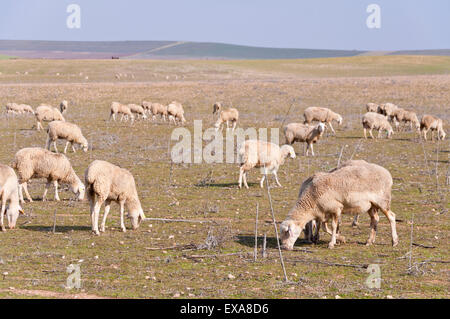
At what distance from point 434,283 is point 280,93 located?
1846 inches

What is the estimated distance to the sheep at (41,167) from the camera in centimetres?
1636

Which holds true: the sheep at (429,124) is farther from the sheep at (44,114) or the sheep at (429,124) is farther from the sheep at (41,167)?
the sheep at (41,167)

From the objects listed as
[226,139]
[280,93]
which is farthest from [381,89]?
[226,139]

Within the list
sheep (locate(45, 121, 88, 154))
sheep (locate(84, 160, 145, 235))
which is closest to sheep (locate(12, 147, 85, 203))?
sheep (locate(84, 160, 145, 235))

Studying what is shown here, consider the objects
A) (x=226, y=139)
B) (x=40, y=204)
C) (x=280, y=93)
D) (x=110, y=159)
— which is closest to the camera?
(x=40, y=204)

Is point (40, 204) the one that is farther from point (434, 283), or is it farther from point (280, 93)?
point (280, 93)

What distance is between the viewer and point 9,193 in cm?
1378

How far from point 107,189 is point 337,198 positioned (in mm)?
5132

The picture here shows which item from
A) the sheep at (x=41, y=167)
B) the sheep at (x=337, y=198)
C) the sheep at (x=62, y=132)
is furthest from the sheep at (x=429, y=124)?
the sheep at (x=41, y=167)

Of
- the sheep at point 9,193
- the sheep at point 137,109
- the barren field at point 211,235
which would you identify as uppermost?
the sheep at point 137,109

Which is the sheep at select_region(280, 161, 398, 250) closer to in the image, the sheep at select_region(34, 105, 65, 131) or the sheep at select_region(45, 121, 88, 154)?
the sheep at select_region(45, 121, 88, 154)

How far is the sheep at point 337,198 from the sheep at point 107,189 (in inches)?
147

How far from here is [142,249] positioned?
12547 mm

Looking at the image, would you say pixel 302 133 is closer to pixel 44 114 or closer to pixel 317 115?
pixel 317 115
